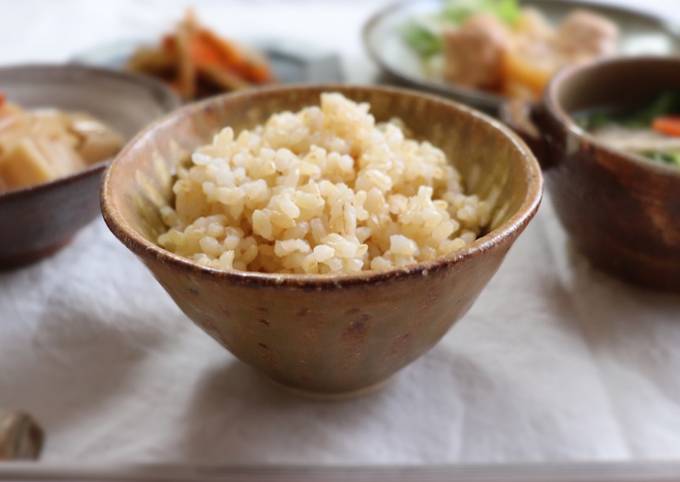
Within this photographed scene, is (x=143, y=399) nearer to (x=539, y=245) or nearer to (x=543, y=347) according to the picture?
(x=543, y=347)

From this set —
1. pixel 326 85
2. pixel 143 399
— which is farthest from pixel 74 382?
pixel 326 85

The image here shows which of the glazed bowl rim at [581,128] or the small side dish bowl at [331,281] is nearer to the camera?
the small side dish bowl at [331,281]

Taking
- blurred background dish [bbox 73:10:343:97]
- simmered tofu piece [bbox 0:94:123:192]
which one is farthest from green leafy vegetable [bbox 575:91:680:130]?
simmered tofu piece [bbox 0:94:123:192]

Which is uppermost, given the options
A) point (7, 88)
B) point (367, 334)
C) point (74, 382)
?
point (367, 334)

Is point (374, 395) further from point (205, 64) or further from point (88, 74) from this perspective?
point (205, 64)

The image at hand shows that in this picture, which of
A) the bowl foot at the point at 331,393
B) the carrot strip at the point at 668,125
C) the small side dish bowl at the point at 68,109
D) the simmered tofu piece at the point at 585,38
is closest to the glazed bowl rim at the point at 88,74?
the small side dish bowl at the point at 68,109

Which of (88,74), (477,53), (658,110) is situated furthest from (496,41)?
(88,74)

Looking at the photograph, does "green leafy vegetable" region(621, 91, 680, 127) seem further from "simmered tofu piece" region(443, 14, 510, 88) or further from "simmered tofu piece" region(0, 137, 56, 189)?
"simmered tofu piece" region(0, 137, 56, 189)

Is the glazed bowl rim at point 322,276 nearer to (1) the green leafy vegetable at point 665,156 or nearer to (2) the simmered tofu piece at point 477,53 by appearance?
(1) the green leafy vegetable at point 665,156
